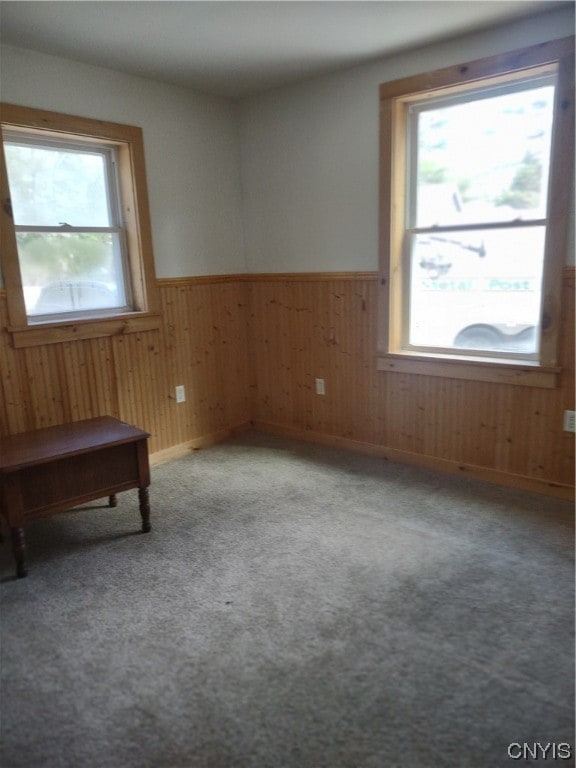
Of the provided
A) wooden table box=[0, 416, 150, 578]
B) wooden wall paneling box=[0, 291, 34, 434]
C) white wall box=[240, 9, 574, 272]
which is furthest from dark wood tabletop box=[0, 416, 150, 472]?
white wall box=[240, 9, 574, 272]

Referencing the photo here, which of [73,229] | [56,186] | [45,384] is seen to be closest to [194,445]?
[45,384]

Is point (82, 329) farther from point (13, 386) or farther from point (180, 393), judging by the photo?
point (180, 393)

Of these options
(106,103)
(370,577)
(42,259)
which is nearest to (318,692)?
(370,577)

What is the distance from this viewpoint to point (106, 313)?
3.33 m

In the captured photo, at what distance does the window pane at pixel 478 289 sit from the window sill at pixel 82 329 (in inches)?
67.4

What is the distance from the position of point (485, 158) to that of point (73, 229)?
236 centimetres

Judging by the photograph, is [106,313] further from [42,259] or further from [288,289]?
[288,289]

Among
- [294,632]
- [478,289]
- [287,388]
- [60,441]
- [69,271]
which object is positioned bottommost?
[294,632]

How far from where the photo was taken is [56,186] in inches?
120

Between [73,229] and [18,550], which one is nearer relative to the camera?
[18,550]

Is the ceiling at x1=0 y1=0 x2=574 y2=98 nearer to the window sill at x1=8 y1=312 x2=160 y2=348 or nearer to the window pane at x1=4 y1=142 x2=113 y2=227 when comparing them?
the window pane at x1=4 y1=142 x2=113 y2=227

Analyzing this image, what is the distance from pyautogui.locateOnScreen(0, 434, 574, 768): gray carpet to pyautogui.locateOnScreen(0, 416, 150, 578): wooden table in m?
0.24

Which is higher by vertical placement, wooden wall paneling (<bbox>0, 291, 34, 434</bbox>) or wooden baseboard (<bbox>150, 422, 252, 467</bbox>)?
wooden wall paneling (<bbox>0, 291, 34, 434</bbox>)

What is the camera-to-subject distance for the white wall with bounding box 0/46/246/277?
2844 mm
